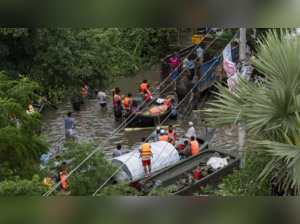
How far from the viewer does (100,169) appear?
29.3 feet

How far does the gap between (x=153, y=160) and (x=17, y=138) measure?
20.1ft

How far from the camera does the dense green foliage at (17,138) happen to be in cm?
729

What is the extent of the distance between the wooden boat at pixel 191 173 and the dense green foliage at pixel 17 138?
4195mm

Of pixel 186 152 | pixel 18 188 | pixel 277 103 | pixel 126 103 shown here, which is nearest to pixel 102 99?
pixel 126 103

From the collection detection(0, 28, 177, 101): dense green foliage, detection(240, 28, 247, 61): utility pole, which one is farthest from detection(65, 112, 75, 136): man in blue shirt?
detection(240, 28, 247, 61): utility pole

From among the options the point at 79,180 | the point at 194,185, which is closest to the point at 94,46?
the point at 194,185

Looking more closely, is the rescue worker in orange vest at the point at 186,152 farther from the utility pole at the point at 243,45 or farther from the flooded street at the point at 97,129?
the utility pole at the point at 243,45

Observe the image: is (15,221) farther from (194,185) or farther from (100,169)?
(194,185)

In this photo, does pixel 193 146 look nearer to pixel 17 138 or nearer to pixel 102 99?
pixel 17 138

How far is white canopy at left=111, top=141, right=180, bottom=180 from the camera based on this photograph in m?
12.1

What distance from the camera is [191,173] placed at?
513 inches

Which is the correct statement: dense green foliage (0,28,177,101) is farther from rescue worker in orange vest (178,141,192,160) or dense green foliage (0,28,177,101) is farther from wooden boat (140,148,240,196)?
wooden boat (140,148,240,196)
